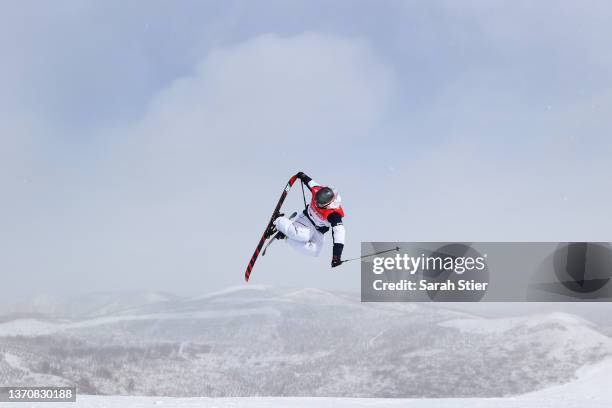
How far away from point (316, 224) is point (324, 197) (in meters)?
0.81

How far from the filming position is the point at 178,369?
181875 mm

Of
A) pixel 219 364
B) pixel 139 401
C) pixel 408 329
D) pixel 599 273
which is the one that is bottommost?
pixel 219 364

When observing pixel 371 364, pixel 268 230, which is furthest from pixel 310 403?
pixel 371 364

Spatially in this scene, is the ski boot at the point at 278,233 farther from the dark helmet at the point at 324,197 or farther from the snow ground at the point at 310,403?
the snow ground at the point at 310,403

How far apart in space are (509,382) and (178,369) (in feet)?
340

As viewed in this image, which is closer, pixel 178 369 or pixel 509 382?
pixel 509 382

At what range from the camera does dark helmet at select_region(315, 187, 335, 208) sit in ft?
46.3

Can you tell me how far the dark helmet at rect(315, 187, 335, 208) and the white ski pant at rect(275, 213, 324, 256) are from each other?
734mm

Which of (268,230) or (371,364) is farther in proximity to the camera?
(371,364)

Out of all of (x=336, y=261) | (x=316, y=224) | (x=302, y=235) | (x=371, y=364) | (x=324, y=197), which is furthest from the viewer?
(x=371, y=364)

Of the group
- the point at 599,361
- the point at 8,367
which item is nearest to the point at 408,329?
the point at 599,361

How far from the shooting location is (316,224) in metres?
14.6

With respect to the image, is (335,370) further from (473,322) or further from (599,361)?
(599,361)

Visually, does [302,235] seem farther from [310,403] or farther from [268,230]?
[310,403]
